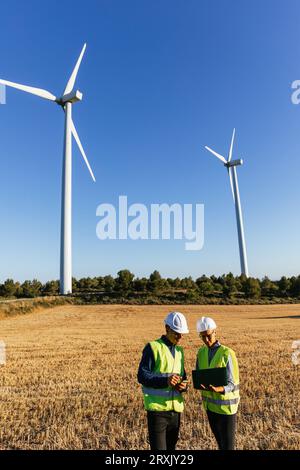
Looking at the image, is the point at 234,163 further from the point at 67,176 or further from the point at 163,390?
the point at 163,390

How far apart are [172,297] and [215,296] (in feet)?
35.2

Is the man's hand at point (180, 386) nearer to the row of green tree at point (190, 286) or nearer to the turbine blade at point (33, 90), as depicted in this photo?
the turbine blade at point (33, 90)

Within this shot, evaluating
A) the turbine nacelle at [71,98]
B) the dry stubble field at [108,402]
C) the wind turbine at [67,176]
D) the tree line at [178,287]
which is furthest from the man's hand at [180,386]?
the tree line at [178,287]

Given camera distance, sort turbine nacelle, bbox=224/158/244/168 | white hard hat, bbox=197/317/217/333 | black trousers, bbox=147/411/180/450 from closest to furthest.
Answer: black trousers, bbox=147/411/180/450 < white hard hat, bbox=197/317/217/333 < turbine nacelle, bbox=224/158/244/168

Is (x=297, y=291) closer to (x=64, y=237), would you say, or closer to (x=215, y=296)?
(x=215, y=296)

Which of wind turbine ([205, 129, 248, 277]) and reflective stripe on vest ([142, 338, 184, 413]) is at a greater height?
wind turbine ([205, 129, 248, 277])

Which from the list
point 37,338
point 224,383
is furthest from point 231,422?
point 37,338

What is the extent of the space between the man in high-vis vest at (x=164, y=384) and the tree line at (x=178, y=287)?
7095 cm

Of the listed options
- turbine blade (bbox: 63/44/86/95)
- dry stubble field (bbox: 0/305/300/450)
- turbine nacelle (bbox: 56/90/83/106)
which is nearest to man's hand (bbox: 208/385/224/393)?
dry stubble field (bbox: 0/305/300/450)

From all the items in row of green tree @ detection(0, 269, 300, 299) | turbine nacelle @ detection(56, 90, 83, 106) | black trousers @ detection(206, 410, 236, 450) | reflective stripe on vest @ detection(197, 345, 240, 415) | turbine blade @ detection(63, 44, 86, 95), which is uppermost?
turbine blade @ detection(63, 44, 86, 95)

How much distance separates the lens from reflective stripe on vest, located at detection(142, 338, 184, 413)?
4.77 metres

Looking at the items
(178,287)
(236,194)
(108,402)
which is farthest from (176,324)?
(178,287)

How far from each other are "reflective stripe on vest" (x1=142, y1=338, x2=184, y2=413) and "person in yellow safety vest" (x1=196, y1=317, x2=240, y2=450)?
434 mm

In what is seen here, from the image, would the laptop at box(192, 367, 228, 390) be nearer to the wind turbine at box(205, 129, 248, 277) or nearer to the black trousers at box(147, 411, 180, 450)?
the black trousers at box(147, 411, 180, 450)
